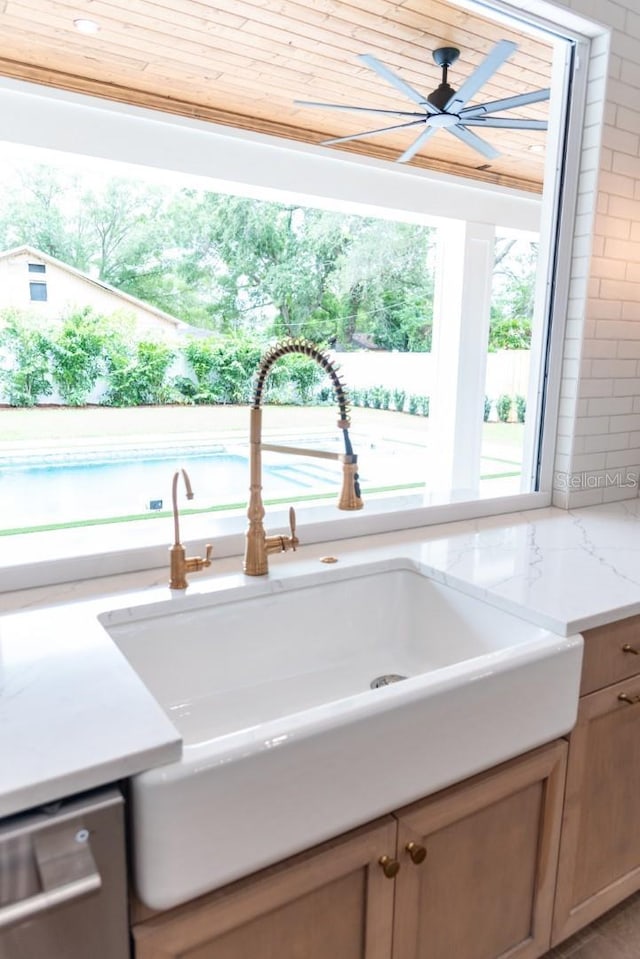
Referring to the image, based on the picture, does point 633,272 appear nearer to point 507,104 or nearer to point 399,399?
point 507,104

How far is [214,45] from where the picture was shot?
2836 mm

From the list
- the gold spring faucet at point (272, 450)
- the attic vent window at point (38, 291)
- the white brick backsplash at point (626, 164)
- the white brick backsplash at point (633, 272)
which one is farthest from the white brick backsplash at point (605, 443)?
the attic vent window at point (38, 291)

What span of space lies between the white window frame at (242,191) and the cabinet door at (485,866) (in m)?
0.71

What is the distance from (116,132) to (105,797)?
12.0ft

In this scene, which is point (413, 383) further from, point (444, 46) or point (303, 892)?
point (303, 892)

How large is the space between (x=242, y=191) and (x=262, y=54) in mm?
1231

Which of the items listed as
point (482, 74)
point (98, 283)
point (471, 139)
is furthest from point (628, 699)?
point (98, 283)

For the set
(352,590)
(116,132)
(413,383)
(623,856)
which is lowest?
(623,856)

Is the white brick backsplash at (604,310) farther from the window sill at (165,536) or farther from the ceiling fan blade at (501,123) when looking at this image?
the ceiling fan blade at (501,123)

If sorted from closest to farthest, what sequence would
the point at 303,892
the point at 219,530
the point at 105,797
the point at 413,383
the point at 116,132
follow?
the point at 105,797
the point at 303,892
the point at 219,530
the point at 116,132
the point at 413,383

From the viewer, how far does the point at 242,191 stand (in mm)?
4133

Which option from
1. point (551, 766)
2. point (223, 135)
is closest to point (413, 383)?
point (223, 135)

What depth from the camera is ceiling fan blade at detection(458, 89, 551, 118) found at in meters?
2.86

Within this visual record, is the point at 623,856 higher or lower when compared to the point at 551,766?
lower
